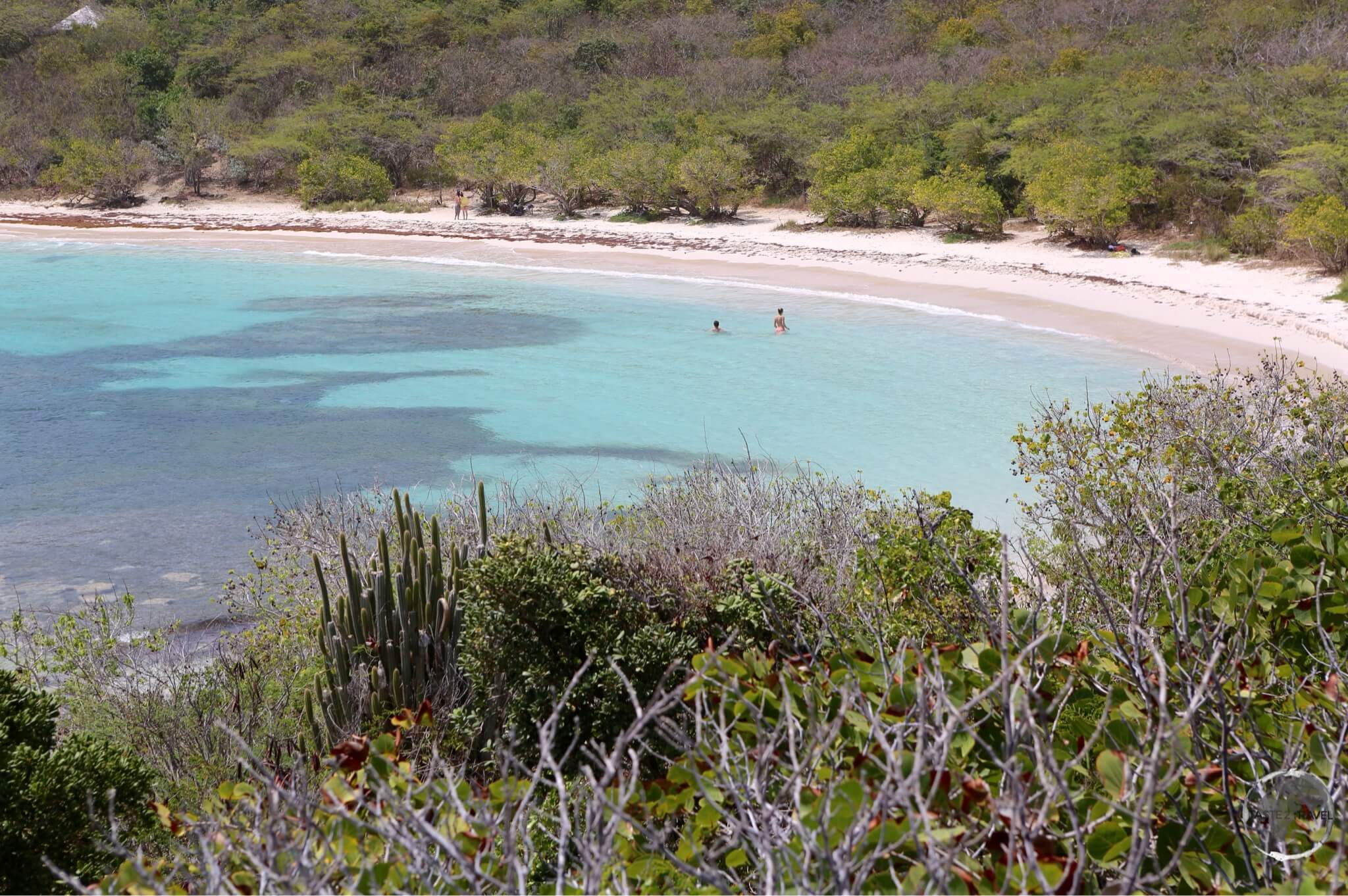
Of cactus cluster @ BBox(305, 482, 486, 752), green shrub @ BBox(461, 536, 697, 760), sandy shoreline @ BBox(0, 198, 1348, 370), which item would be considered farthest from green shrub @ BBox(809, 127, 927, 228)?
green shrub @ BBox(461, 536, 697, 760)

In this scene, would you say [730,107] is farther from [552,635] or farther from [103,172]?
[552,635]

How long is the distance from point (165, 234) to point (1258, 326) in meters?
30.2

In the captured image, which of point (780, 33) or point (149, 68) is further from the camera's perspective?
point (149, 68)

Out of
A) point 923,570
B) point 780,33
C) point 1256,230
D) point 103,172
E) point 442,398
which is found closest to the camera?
point 923,570

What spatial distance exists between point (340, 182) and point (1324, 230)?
28783 millimetres

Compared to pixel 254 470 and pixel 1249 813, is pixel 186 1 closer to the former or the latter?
pixel 254 470

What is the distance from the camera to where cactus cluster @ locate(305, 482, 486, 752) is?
6.21 meters

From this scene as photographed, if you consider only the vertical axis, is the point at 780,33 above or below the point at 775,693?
above

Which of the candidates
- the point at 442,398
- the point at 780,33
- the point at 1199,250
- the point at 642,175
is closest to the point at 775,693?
the point at 442,398

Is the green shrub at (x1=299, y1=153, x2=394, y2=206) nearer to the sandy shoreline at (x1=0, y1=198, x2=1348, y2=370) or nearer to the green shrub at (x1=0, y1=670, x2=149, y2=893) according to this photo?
the sandy shoreline at (x1=0, y1=198, x2=1348, y2=370)

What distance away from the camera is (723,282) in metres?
25.1

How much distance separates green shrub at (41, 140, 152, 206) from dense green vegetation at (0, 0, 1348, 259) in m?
0.12

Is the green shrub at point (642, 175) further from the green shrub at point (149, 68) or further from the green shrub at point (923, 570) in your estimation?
the green shrub at point (149, 68)

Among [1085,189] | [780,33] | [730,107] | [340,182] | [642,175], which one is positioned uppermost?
[780,33]
